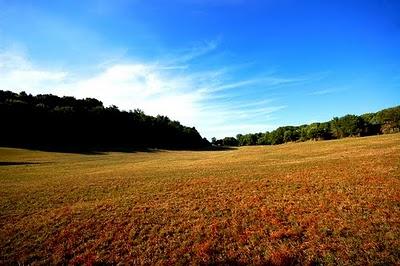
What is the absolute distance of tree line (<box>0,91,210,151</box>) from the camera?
89938mm

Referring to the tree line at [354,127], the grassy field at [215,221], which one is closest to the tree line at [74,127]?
the tree line at [354,127]

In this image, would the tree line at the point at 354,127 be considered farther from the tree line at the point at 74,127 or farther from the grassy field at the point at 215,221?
the grassy field at the point at 215,221

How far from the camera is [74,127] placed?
103 meters

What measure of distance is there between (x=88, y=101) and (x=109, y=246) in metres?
133

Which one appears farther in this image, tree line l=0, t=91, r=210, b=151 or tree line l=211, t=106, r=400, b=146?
tree line l=211, t=106, r=400, b=146

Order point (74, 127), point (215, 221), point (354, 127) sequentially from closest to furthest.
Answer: point (215, 221) < point (74, 127) < point (354, 127)

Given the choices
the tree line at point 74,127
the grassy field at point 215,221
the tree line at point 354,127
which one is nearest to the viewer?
the grassy field at point 215,221

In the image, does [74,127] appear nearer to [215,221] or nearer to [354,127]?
[354,127]

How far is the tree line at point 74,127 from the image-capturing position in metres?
89.9

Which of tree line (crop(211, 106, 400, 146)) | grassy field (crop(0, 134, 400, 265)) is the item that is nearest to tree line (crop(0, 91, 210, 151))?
tree line (crop(211, 106, 400, 146))

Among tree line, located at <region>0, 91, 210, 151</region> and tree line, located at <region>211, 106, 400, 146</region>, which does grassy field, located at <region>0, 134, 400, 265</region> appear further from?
tree line, located at <region>211, 106, 400, 146</region>

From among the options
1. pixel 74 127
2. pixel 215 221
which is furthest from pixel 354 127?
pixel 215 221

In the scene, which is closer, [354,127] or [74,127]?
[74,127]

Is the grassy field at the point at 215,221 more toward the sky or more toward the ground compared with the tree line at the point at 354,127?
more toward the ground
